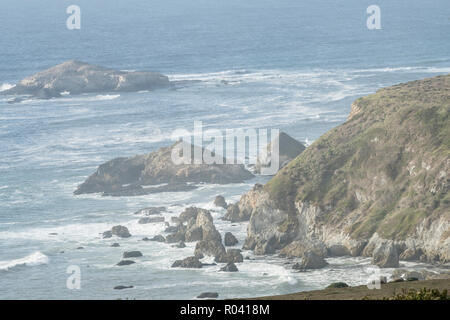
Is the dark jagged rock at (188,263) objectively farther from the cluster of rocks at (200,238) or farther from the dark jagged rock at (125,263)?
the dark jagged rock at (125,263)

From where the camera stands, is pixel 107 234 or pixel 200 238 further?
pixel 107 234

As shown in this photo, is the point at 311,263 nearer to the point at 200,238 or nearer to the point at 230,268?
the point at 230,268

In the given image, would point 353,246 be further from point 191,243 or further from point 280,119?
point 280,119

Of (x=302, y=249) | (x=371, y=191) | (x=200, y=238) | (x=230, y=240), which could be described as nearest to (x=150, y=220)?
(x=200, y=238)

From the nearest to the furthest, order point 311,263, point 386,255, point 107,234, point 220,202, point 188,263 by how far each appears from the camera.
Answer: point 386,255 < point 311,263 < point 188,263 < point 107,234 < point 220,202

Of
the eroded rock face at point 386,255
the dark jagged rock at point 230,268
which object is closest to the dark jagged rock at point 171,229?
the dark jagged rock at point 230,268
